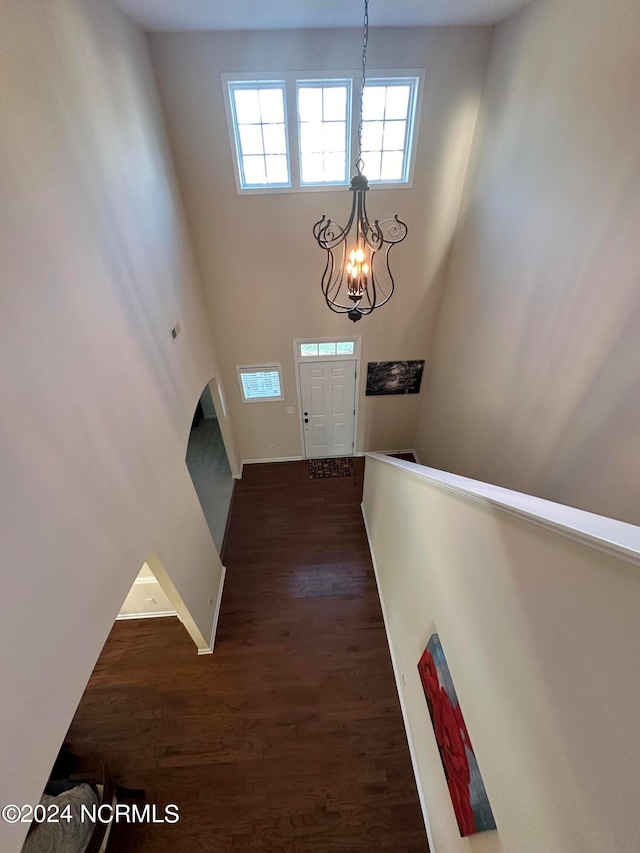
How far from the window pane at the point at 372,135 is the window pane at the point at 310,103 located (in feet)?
1.80

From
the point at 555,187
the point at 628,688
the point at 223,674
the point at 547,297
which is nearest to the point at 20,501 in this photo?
the point at 628,688

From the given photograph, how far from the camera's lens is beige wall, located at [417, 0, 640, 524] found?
2.18 metres

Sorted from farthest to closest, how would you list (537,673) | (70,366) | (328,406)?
(328,406) → (70,366) → (537,673)

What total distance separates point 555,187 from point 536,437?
2.00 m

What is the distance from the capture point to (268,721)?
11.4 ft

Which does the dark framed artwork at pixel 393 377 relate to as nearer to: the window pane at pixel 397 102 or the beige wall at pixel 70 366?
the window pane at pixel 397 102

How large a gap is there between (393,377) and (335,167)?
3.09 m

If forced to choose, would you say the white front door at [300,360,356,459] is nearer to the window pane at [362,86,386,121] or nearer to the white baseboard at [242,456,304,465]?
the white baseboard at [242,456,304,465]

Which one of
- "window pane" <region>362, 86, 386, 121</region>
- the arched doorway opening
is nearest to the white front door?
the arched doorway opening

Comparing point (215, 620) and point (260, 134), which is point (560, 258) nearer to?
point (260, 134)

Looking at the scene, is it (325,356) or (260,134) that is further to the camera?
(325,356)

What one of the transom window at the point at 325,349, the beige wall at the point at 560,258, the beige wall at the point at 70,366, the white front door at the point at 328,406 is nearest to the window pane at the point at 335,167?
the beige wall at the point at 560,258

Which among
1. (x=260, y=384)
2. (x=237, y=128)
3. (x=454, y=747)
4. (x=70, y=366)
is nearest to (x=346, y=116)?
(x=237, y=128)

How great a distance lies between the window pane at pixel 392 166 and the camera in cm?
422
